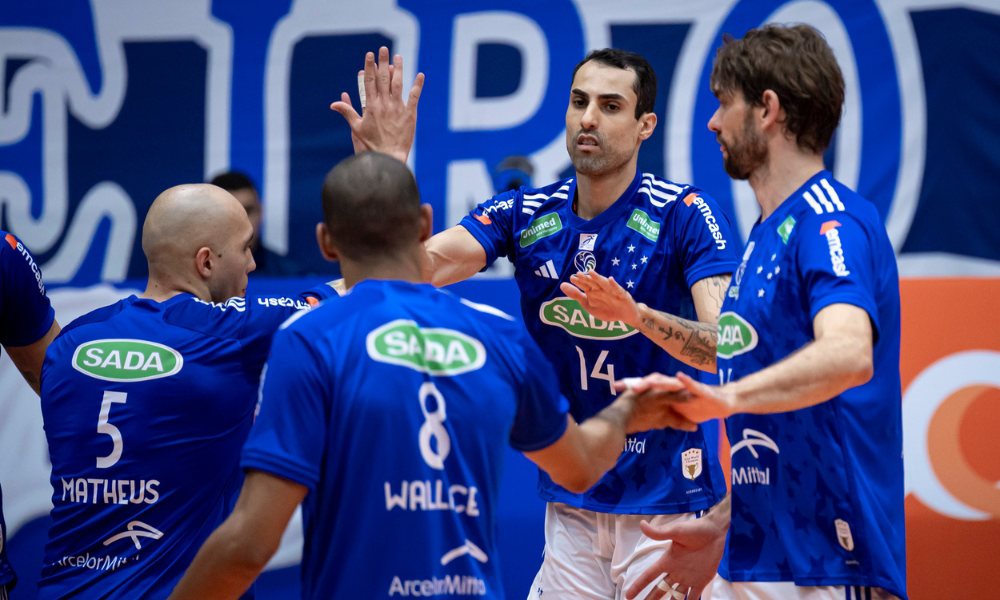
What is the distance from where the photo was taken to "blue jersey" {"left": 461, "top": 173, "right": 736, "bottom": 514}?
3.87 metres

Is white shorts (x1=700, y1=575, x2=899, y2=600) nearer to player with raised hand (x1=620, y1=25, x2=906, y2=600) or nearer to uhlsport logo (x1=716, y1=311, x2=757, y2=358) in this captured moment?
player with raised hand (x1=620, y1=25, x2=906, y2=600)

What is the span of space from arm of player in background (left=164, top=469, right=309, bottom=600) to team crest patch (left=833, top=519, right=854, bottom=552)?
1497 millimetres

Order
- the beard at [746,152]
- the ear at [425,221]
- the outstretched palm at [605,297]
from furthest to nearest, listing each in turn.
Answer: the outstretched palm at [605,297] → the beard at [746,152] → the ear at [425,221]

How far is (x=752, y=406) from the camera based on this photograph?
7.50ft

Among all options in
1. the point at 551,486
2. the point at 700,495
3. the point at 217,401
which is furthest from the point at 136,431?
the point at 700,495

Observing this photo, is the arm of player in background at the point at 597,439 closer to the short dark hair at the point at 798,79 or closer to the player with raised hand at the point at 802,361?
the player with raised hand at the point at 802,361

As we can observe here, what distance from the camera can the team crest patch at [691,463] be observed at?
3.88 meters

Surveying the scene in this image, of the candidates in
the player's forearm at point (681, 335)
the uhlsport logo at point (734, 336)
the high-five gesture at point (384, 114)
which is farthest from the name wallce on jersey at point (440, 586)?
the high-five gesture at point (384, 114)

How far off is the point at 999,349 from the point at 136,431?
5118 millimetres

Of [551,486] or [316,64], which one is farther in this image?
[316,64]

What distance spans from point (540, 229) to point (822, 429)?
1949mm

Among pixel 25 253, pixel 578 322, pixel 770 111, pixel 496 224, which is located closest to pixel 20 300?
pixel 25 253

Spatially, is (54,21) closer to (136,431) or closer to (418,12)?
(418,12)

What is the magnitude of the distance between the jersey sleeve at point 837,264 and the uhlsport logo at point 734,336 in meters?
0.23
